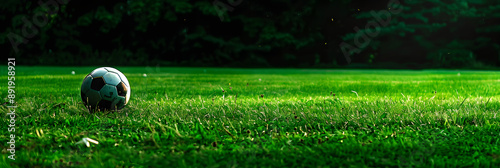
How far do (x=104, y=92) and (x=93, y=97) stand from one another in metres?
0.10

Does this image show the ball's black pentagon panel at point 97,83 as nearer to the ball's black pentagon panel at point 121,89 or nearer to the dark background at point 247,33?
the ball's black pentagon panel at point 121,89

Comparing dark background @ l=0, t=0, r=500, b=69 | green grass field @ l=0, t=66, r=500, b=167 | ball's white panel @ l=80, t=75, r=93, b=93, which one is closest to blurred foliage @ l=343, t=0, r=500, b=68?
dark background @ l=0, t=0, r=500, b=69

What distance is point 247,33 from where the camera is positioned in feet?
75.2

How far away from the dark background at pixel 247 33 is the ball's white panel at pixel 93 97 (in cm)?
1767

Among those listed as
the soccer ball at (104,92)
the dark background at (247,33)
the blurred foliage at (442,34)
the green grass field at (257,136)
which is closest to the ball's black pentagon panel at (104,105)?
the soccer ball at (104,92)

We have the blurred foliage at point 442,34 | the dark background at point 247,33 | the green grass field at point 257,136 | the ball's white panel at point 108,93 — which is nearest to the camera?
the green grass field at point 257,136

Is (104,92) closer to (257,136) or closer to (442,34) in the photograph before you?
(257,136)

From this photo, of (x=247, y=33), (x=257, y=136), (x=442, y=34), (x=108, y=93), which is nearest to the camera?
(x=257, y=136)

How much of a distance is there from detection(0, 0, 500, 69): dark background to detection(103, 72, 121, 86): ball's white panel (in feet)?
57.5

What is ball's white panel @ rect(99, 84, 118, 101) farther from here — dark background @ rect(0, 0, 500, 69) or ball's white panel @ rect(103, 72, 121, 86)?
dark background @ rect(0, 0, 500, 69)

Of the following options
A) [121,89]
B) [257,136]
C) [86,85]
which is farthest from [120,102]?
[257,136]

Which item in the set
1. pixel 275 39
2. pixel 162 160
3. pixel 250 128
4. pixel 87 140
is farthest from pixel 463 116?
pixel 275 39

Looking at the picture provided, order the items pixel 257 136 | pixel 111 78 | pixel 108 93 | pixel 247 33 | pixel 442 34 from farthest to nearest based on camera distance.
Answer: pixel 442 34
pixel 247 33
pixel 111 78
pixel 108 93
pixel 257 136

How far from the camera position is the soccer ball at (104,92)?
10.2 feet
